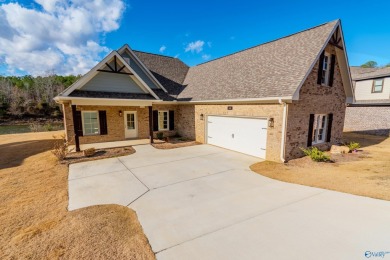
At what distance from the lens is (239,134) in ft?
36.1

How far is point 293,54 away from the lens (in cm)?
1002

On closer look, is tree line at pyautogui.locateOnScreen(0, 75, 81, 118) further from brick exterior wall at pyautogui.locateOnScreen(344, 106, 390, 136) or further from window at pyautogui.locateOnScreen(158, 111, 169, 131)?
brick exterior wall at pyautogui.locateOnScreen(344, 106, 390, 136)

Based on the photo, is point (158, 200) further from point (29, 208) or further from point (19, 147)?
point (19, 147)

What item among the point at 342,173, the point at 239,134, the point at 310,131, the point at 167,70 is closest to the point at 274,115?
A: the point at 239,134

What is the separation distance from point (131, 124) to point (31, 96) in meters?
51.7

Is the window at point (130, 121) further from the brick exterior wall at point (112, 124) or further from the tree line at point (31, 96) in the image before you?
the tree line at point (31, 96)

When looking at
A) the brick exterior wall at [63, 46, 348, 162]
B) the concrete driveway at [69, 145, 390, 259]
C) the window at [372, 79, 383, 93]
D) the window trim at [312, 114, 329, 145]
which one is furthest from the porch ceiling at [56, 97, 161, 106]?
the window at [372, 79, 383, 93]

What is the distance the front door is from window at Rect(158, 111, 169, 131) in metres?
1.98

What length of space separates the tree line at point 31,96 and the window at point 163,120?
35.3 metres

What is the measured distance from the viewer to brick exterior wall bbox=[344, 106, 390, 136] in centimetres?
1808

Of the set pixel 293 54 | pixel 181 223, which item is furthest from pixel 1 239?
pixel 293 54

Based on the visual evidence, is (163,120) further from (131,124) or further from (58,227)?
(58,227)

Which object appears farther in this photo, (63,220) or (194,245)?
(63,220)

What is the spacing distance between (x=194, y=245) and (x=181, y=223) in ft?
2.55
